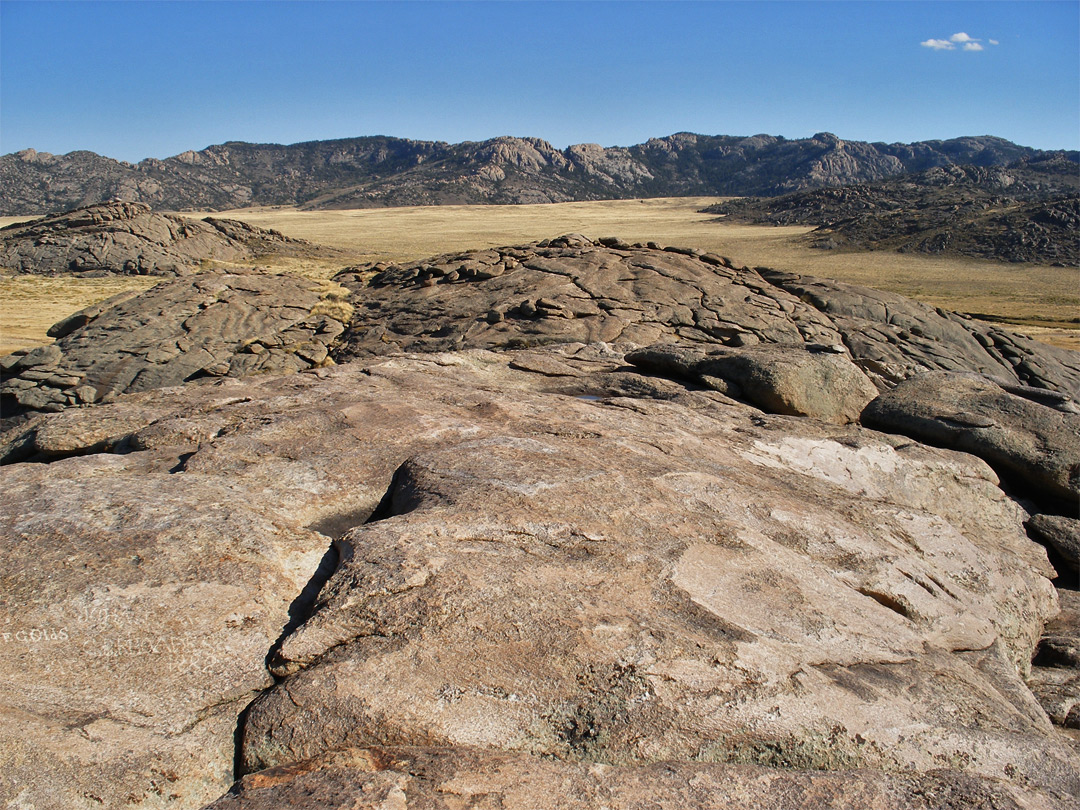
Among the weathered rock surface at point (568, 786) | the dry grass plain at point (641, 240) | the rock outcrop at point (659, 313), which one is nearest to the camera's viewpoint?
the weathered rock surface at point (568, 786)

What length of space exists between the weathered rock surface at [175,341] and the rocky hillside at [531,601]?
6.13m

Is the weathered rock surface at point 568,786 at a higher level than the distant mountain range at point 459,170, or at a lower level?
lower

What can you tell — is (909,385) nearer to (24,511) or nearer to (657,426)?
(657,426)

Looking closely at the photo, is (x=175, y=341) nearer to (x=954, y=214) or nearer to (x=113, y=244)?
(x=113, y=244)

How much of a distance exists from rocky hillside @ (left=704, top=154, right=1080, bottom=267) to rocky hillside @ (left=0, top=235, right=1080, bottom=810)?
5096 centimetres

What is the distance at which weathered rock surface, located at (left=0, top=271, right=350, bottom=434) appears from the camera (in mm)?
13273

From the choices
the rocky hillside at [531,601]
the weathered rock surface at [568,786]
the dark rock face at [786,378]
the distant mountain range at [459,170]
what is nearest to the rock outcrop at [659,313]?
the dark rock face at [786,378]

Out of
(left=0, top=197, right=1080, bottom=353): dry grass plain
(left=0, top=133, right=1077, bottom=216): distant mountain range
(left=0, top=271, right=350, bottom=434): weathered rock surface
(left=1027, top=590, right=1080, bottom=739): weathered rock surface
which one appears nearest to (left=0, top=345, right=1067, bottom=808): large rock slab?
(left=1027, top=590, right=1080, bottom=739): weathered rock surface

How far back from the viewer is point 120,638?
3480mm

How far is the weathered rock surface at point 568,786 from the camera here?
9.13ft

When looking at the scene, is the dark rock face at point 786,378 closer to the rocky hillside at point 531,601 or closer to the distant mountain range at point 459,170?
the rocky hillside at point 531,601

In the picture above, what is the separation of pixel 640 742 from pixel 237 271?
17.8 m

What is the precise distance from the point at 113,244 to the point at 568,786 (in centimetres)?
3881

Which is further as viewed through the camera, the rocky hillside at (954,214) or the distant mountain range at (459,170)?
the distant mountain range at (459,170)
